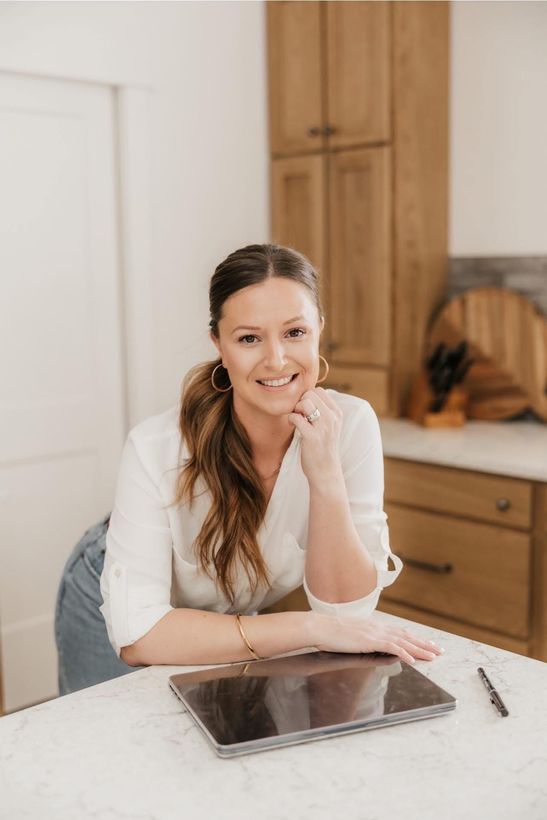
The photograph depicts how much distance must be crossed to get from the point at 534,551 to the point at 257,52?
7.77ft

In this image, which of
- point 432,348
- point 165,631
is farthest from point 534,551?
point 165,631

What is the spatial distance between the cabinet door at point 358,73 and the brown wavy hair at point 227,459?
1923mm

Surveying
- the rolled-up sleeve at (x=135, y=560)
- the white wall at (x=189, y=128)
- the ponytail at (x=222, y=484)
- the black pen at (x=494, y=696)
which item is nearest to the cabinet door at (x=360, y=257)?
the white wall at (x=189, y=128)

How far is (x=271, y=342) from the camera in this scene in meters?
1.64

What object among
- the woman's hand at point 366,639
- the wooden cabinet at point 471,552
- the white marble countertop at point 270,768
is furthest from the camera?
the wooden cabinet at point 471,552

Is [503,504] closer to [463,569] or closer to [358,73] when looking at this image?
[463,569]

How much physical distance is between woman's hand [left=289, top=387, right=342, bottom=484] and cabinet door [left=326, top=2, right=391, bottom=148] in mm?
2041

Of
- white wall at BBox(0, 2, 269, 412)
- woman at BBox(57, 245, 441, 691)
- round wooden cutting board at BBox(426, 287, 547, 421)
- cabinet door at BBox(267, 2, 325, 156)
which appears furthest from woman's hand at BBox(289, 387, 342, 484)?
cabinet door at BBox(267, 2, 325, 156)

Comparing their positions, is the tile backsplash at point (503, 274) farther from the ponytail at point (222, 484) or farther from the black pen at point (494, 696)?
the black pen at point (494, 696)

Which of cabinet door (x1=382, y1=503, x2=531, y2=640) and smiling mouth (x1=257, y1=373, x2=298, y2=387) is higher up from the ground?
smiling mouth (x1=257, y1=373, x2=298, y2=387)

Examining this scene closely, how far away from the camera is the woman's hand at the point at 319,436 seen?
1.69 m

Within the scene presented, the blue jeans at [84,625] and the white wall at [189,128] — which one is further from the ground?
the white wall at [189,128]

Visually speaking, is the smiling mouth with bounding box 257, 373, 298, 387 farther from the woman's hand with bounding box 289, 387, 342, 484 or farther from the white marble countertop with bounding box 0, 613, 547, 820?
the white marble countertop with bounding box 0, 613, 547, 820

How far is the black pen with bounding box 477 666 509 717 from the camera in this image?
1.19 meters
